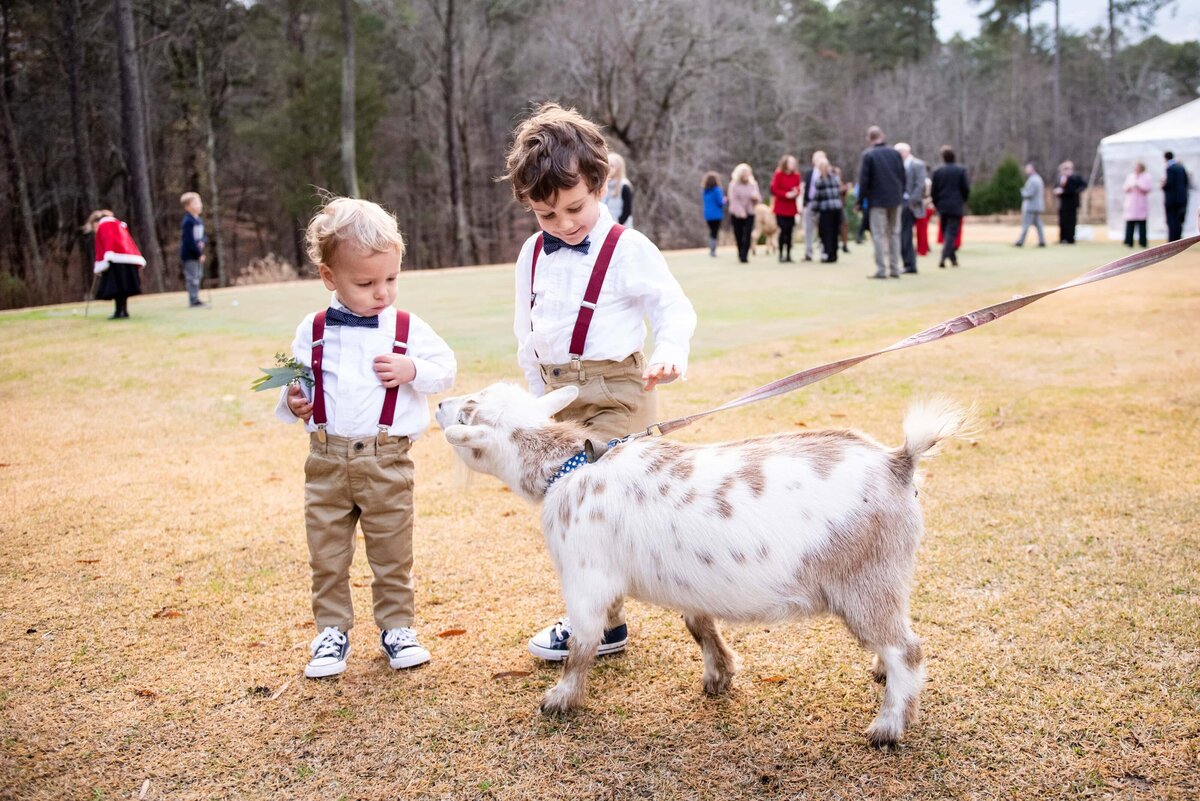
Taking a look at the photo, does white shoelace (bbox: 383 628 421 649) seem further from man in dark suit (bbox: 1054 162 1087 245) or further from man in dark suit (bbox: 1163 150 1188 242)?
man in dark suit (bbox: 1054 162 1087 245)

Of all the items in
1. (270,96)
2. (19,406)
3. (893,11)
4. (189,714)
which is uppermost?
(893,11)

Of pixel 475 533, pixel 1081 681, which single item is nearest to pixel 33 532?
pixel 475 533

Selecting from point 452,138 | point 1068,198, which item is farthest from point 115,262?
point 452,138

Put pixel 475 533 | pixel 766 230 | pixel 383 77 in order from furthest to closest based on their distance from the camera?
pixel 383 77, pixel 766 230, pixel 475 533

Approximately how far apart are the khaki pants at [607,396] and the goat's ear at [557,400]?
0.21 m

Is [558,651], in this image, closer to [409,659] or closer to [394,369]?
[409,659]

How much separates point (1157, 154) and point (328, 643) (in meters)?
27.9

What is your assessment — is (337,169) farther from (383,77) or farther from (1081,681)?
(1081,681)

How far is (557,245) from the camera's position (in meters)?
3.62

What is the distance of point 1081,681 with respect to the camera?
332 centimetres

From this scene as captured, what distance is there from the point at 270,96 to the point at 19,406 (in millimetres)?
31809

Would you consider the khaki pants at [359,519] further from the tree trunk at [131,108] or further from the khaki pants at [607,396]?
the tree trunk at [131,108]

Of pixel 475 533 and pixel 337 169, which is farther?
pixel 337 169

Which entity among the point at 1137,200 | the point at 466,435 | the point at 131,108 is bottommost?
the point at 466,435
